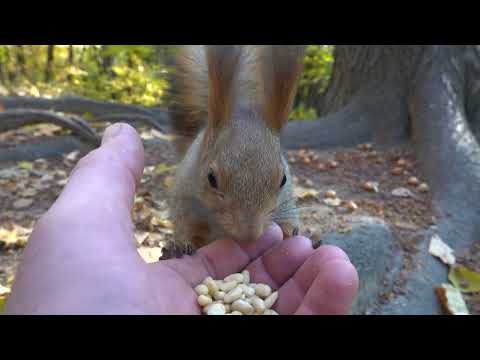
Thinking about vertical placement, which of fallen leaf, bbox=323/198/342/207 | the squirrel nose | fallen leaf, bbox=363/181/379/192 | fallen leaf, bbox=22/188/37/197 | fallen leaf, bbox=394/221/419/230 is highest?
the squirrel nose

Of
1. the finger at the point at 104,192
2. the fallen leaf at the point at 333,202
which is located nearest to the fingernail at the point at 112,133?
the finger at the point at 104,192

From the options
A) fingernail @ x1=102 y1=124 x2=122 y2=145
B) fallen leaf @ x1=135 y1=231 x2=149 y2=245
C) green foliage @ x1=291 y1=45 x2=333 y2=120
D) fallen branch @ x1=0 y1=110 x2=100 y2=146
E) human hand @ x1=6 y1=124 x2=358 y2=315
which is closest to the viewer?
human hand @ x1=6 y1=124 x2=358 y2=315

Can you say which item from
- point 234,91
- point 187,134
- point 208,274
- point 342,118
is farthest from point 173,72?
point 342,118

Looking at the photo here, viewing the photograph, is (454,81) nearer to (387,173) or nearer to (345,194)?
(387,173)

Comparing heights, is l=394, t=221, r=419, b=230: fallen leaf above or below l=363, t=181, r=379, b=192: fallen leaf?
below

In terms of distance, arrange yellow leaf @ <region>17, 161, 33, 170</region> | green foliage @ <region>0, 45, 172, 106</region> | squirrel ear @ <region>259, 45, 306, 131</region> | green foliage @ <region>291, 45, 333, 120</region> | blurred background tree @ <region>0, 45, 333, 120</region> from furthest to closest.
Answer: green foliage @ <region>0, 45, 172, 106</region> < blurred background tree @ <region>0, 45, 333, 120</region> < green foliage @ <region>291, 45, 333, 120</region> < yellow leaf @ <region>17, 161, 33, 170</region> < squirrel ear @ <region>259, 45, 306, 131</region>

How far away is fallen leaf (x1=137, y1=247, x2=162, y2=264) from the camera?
180 cm

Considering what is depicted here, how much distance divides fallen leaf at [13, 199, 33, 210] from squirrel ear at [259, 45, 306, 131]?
1604 millimetres

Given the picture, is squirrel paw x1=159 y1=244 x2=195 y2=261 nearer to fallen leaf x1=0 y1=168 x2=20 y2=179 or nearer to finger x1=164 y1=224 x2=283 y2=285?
finger x1=164 y1=224 x2=283 y2=285

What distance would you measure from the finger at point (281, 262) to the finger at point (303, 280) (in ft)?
0.19

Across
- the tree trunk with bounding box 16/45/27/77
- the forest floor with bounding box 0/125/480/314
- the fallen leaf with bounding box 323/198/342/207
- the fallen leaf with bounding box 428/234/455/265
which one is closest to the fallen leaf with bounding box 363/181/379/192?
the forest floor with bounding box 0/125/480/314

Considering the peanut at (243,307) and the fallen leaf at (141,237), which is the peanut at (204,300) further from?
the fallen leaf at (141,237)

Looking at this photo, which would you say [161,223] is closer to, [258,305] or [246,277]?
[246,277]

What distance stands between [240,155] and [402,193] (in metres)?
1.58
